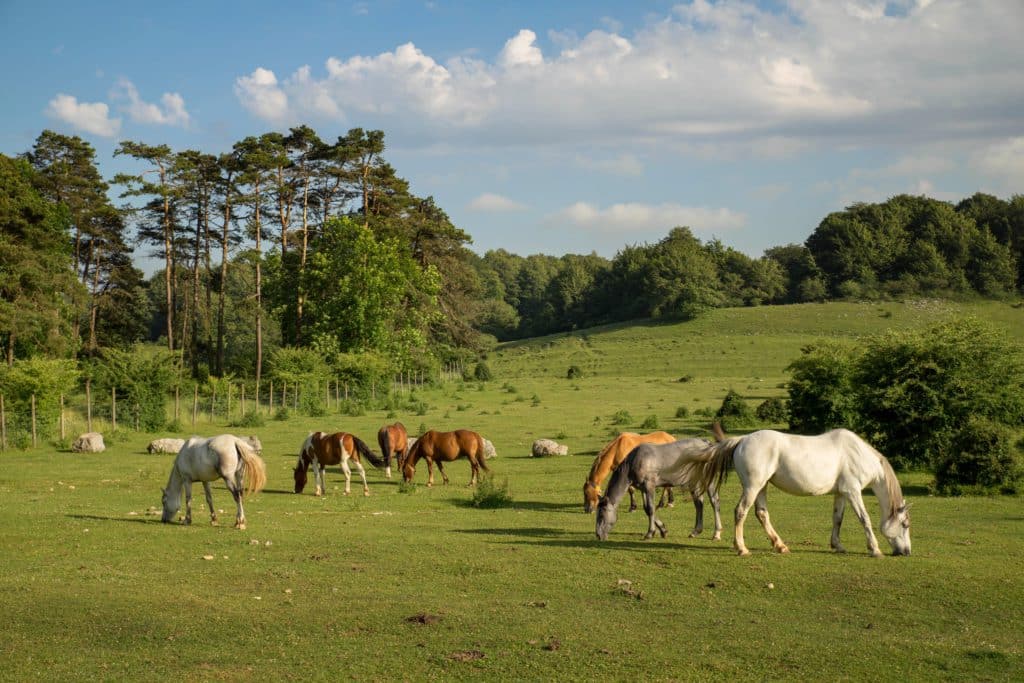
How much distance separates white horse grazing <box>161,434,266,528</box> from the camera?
1692cm

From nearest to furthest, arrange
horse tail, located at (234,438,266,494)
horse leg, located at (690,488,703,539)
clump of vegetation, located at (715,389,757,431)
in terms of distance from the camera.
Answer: horse leg, located at (690,488,703,539)
horse tail, located at (234,438,266,494)
clump of vegetation, located at (715,389,757,431)

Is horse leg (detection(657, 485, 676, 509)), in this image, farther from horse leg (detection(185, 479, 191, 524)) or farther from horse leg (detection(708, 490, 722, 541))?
horse leg (detection(185, 479, 191, 524))

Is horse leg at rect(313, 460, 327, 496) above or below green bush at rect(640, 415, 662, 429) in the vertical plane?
below

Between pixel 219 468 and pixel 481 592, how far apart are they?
6488mm

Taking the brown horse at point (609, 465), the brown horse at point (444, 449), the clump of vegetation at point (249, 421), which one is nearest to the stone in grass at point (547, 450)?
the brown horse at point (444, 449)

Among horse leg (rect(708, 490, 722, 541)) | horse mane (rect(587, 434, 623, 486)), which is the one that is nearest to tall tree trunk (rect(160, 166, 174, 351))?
horse mane (rect(587, 434, 623, 486))

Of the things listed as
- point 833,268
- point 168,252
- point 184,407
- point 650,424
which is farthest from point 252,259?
point 833,268

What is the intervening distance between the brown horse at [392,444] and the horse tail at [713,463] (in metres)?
11.6

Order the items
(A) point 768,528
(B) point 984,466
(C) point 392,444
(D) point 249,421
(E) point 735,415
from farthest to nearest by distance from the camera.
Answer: (D) point 249,421 → (E) point 735,415 → (C) point 392,444 → (B) point 984,466 → (A) point 768,528

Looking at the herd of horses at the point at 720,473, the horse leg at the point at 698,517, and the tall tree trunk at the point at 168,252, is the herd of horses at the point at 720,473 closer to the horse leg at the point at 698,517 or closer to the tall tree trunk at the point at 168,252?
the horse leg at the point at 698,517

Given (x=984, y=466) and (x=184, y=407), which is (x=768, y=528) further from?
(x=184, y=407)

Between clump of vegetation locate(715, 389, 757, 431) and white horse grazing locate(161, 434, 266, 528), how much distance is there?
963 inches

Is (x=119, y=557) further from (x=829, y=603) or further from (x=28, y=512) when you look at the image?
(x=829, y=603)

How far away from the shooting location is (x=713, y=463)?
1491 centimetres
